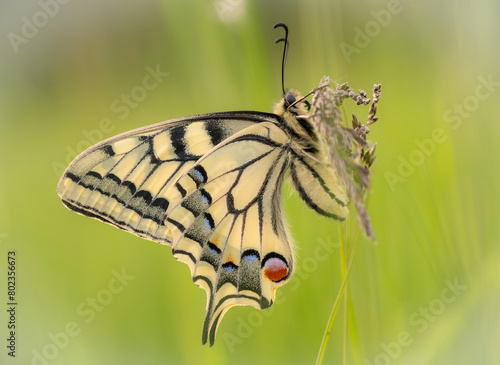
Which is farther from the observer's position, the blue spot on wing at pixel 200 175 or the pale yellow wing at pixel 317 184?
the blue spot on wing at pixel 200 175

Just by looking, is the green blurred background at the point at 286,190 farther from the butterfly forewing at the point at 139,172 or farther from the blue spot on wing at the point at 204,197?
the blue spot on wing at the point at 204,197

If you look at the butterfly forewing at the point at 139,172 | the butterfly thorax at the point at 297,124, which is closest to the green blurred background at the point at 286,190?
the butterfly thorax at the point at 297,124

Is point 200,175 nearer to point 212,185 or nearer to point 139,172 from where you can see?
point 212,185

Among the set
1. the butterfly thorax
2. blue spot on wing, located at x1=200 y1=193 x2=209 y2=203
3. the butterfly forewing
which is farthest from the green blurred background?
blue spot on wing, located at x1=200 y1=193 x2=209 y2=203

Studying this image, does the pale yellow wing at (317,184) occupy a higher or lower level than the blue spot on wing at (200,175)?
higher

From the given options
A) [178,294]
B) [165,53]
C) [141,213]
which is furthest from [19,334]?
[165,53]

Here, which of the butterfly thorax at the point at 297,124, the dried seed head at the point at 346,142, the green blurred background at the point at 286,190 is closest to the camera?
the dried seed head at the point at 346,142

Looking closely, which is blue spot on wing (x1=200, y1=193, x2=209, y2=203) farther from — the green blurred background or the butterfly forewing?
the green blurred background
